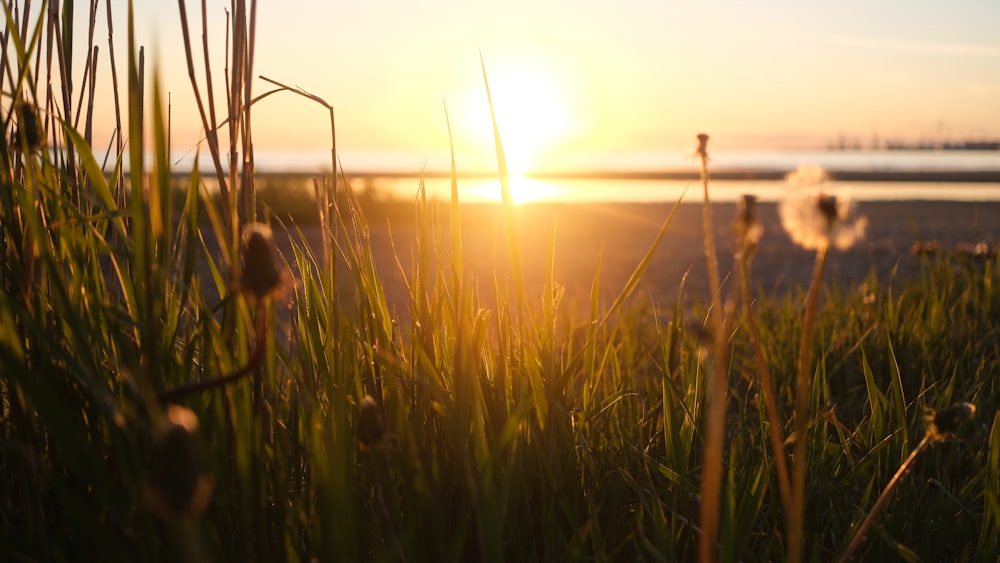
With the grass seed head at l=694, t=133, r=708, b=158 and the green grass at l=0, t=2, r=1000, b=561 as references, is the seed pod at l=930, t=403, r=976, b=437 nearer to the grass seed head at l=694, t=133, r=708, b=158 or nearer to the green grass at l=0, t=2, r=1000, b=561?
the green grass at l=0, t=2, r=1000, b=561

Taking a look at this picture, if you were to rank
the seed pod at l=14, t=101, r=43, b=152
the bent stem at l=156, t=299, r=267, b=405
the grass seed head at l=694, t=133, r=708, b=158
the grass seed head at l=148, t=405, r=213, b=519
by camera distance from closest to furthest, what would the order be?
1. the grass seed head at l=148, t=405, r=213, b=519
2. the bent stem at l=156, t=299, r=267, b=405
3. the grass seed head at l=694, t=133, r=708, b=158
4. the seed pod at l=14, t=101, r=43, b=152

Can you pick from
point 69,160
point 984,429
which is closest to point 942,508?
point 984,429

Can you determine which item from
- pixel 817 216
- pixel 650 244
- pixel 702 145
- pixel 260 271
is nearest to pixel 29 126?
pixel 260 271

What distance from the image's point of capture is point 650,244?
812 cm

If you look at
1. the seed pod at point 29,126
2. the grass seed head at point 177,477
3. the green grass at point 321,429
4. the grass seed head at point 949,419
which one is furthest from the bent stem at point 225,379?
the grass seed head at point 949,419

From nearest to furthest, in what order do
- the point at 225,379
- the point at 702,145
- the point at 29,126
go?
the point at 225,379
the point at 702,145
the point at 29,126

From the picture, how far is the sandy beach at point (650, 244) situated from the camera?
5051 mm

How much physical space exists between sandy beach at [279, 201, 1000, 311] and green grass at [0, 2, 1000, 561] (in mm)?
231

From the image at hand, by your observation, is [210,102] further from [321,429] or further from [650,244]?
[650,244]

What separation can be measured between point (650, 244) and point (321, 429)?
743 centimetres

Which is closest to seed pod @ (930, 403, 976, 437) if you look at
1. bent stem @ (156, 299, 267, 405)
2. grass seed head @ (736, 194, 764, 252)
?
grass seed head @ (736, 194, 764, 252)

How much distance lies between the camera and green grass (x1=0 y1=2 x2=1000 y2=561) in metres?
0.85

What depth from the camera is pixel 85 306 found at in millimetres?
1062

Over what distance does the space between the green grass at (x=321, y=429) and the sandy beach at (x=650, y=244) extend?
0.23m
